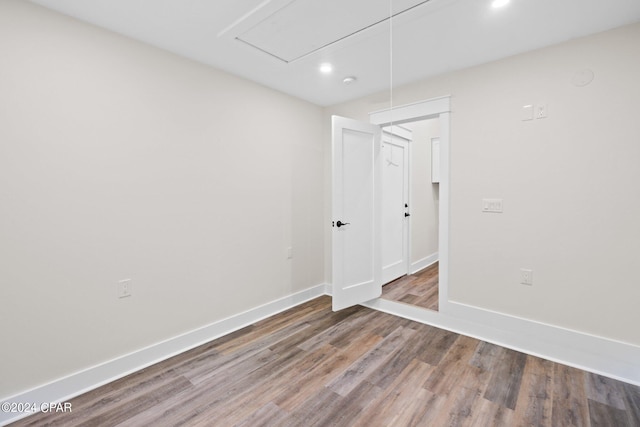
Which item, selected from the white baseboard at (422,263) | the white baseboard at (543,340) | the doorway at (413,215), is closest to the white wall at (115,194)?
the doorway at (413,215)

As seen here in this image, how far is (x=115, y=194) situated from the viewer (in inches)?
82.7

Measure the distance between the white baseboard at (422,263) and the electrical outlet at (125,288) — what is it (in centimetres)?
370

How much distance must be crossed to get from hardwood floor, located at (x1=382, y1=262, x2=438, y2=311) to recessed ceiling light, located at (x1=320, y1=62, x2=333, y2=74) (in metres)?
2.62

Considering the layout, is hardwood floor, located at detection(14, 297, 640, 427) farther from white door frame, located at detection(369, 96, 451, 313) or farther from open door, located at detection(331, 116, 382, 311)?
open door, located at detection(331, 116, 382, 311)

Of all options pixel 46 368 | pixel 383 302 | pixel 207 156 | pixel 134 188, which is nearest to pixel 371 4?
pixel 207 156

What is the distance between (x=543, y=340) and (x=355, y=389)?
1.67 m

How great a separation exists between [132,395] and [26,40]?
2.36 m

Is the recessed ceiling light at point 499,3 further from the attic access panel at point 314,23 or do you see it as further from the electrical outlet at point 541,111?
the electrical outlet at point 541,111

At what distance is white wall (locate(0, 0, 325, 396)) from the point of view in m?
1.74

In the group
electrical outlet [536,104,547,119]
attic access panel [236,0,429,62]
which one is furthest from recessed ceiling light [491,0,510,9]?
electrical outlet [536,104,547,119]

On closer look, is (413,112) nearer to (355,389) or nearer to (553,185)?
(553,185)

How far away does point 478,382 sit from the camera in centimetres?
202

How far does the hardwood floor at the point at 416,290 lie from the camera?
3323 millimetres

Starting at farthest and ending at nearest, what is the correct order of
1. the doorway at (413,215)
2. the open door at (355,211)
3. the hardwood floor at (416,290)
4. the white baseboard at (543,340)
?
the doorway at (413,215)
the hardwood floor at (416,290)
the open door at (355,211)
the white baseboard at (543,340)
